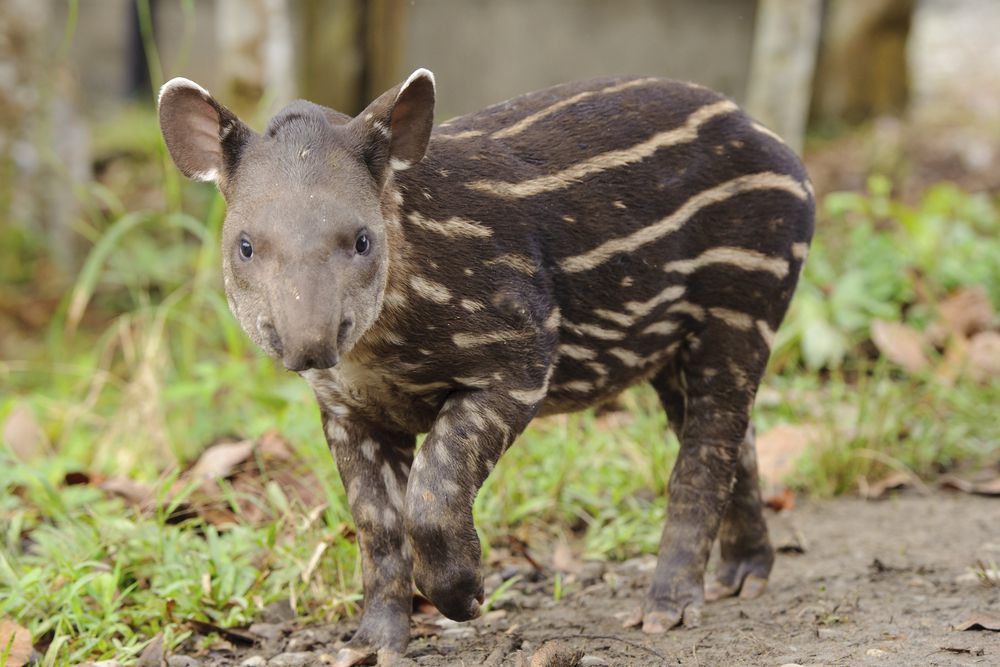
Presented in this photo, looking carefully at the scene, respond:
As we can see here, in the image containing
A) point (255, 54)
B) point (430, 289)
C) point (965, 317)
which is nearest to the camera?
point (430, 289)

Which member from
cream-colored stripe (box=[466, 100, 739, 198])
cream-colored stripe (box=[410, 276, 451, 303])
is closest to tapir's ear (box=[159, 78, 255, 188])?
cream-colored stripe (box=[410, 276, 451, 303])

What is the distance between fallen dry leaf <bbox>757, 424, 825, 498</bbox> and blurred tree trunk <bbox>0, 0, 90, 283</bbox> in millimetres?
4884

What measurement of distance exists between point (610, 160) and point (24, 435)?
11.2ft

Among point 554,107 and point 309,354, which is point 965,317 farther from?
point 309,354

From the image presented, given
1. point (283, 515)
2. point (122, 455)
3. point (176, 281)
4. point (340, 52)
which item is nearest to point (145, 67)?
point (340, 52)

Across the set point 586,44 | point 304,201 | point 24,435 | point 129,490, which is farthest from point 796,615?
point 586,44

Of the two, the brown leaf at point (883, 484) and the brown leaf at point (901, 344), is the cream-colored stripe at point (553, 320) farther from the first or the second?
the brown leaf at point (901, 344)

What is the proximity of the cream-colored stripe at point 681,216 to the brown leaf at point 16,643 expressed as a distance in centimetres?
193

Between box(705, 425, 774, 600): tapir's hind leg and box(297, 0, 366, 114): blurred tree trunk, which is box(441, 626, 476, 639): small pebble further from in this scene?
box(297, 0, 366, 114): blurred tree trunk

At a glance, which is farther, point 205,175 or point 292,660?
point 292,660

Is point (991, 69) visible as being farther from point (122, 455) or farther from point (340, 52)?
point (122, 455)

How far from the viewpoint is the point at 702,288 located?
4.22 meters

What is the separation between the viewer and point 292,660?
3.89 m

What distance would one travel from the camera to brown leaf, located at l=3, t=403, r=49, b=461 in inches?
237
